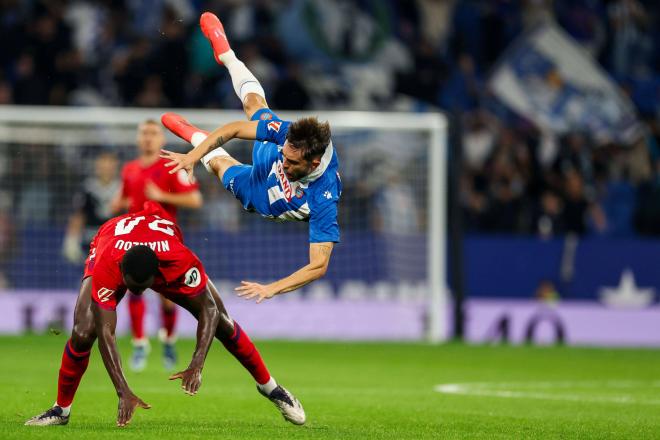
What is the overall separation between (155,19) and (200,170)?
4147 millimetres

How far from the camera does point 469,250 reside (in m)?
19.8

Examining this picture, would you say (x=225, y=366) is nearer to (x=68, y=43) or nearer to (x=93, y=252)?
(x=93, y=252)

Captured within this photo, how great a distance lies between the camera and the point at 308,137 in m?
8.80

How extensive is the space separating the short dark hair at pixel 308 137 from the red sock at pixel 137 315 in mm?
6110

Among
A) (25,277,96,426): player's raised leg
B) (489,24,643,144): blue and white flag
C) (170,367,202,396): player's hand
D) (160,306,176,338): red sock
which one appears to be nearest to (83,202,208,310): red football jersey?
(25,277,96,426): player's raised leg

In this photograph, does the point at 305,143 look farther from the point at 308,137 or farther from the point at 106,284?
the point at 106,284

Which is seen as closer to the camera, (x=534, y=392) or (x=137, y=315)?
(x=534, y=392)

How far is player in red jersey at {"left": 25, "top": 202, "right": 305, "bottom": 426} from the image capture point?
8.18 meters

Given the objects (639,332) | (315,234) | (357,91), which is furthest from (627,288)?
(315,234)

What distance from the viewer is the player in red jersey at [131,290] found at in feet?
Result: 26.8

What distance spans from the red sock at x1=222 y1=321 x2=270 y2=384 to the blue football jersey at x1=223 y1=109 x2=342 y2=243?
0.83 meters

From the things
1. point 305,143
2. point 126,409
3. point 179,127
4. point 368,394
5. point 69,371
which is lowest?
point 368,394

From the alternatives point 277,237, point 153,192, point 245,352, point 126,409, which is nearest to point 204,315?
point 245,352

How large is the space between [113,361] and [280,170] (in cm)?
196
